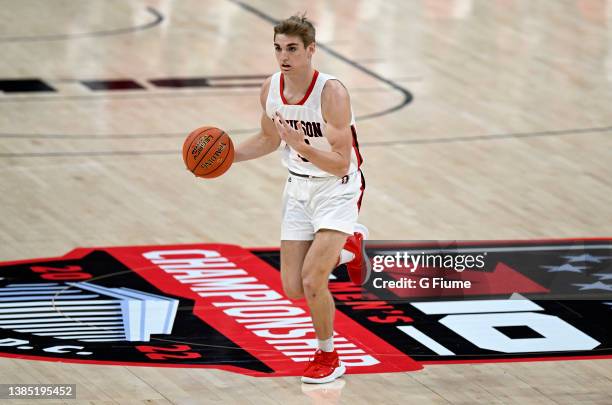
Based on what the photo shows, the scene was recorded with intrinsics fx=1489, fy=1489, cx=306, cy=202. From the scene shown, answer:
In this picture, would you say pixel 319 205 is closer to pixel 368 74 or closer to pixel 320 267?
pixel 320 267

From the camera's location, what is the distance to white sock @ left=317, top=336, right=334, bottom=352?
869 cm

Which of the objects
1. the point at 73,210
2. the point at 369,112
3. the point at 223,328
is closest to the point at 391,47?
the point at 369,112

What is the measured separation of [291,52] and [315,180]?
30.5 inches

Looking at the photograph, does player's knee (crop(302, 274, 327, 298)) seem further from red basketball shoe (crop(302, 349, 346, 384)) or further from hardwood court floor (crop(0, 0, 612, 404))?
hardwood court floor (crop(0, 0, 612, 404))

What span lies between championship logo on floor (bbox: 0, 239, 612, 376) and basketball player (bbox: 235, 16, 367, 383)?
565 mm

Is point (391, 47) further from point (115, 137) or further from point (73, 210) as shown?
point (73, 210)

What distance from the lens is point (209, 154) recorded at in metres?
8.84

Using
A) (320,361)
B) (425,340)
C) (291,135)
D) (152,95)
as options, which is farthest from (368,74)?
(291,135)

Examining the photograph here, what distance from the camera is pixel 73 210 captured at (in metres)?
12.2

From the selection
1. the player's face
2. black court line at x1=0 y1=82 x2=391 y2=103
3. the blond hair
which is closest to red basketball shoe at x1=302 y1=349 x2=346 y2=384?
the player's face

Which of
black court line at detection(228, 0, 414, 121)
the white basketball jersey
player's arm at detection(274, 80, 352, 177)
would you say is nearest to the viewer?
player's arm at detection(274, 80, 352, 177)

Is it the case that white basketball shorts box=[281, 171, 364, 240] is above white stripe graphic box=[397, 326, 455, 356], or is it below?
above
